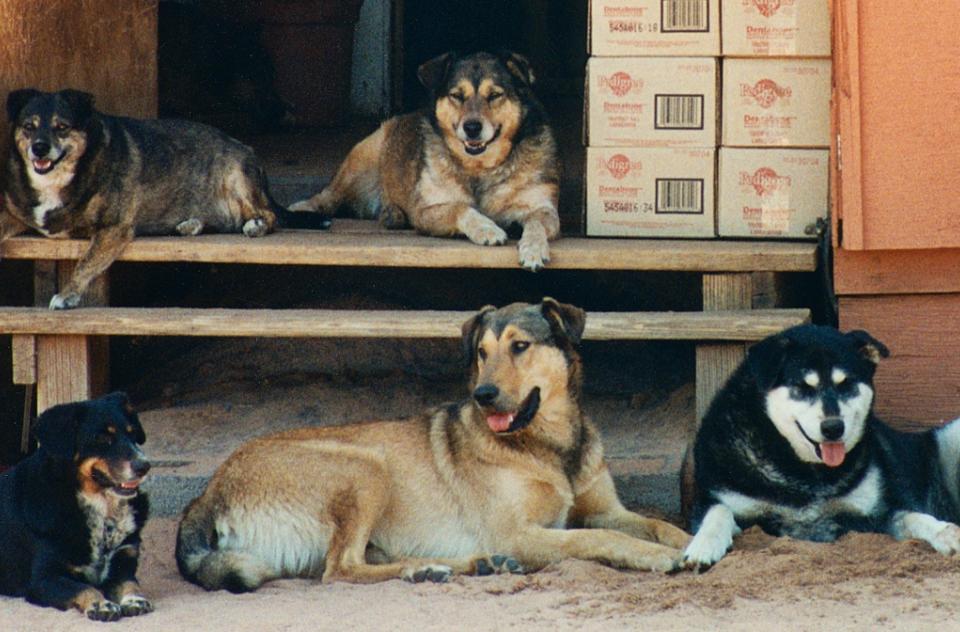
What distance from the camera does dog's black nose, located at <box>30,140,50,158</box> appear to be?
20.9 ft

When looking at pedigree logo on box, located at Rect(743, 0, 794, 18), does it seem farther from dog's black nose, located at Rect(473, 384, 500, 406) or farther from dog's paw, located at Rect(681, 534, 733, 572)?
dog's paw, located at Rect(681, 534, 733, 572)

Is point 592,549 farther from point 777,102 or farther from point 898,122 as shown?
point 777,102

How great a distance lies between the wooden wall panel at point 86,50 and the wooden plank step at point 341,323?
95cm

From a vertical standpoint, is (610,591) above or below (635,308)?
below

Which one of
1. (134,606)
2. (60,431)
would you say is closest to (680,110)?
(60,431)

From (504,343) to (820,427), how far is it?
115cm

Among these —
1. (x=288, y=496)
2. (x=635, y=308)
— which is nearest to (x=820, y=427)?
(x=288, y=496)

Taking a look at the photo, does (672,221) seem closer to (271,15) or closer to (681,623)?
(681,623)

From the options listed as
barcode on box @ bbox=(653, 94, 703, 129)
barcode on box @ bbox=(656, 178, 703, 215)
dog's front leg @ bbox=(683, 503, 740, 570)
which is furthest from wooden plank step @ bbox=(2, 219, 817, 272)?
dog's front leg @ bbox=(683, 503, 740, 570)

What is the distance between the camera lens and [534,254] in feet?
20.6

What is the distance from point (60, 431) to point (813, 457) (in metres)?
2.64

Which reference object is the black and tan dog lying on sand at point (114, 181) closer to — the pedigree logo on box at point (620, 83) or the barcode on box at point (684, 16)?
the pedigree logo on box at point (620, 83)

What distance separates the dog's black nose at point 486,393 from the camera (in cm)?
523

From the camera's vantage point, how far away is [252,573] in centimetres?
509
